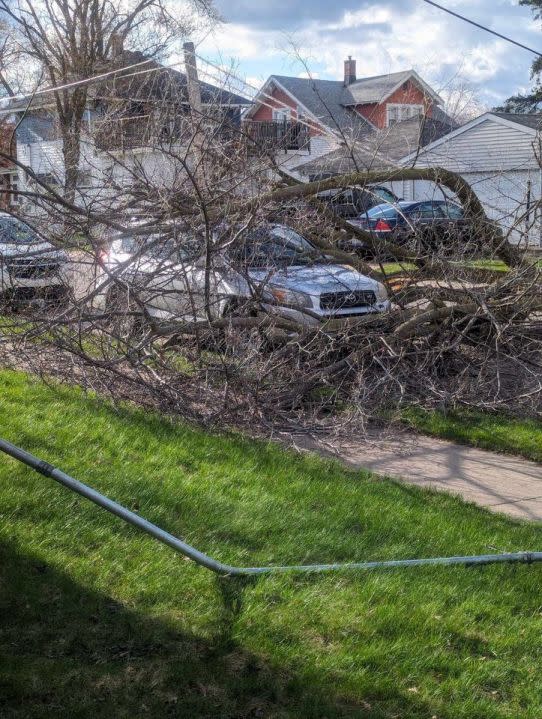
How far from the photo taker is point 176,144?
33.0 feet

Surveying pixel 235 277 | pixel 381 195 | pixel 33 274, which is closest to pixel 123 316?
pixel 235 277

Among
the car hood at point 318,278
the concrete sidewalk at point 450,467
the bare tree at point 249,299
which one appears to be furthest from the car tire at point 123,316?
the concrete sidewalk at point 450,467

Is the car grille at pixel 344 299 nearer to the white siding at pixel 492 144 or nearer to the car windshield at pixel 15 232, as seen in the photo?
the car windshield at pixel 15 232

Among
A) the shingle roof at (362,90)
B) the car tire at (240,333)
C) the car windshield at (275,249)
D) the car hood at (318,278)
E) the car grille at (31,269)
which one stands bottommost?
the car tire at (240,333)

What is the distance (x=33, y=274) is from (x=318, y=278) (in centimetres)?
322

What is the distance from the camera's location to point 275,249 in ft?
30.8

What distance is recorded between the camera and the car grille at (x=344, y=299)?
402 inches

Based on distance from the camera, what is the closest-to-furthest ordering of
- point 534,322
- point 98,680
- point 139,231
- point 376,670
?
point 98,680 < point 376,670 < point 139,231 < point 534,322

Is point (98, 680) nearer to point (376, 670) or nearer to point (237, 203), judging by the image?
point (376, 670)

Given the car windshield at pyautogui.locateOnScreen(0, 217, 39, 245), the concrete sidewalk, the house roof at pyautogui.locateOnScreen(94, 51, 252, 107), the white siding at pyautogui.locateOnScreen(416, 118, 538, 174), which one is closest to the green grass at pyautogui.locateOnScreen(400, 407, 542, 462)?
the concrete sidewalk

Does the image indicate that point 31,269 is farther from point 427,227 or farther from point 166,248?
point 427,227

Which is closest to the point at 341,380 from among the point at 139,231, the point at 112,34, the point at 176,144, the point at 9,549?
the point at 139,231

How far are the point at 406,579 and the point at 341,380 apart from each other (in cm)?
431

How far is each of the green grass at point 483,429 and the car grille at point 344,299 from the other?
179 cm
